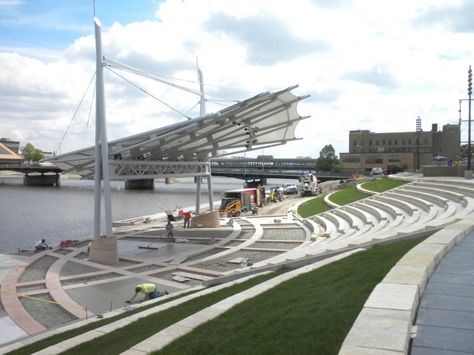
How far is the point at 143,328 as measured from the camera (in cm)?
871

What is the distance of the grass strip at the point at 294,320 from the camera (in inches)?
224

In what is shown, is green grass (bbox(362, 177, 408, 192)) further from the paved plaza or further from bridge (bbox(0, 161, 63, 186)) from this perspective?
bridge (bbox(0, 161, 63, 186))

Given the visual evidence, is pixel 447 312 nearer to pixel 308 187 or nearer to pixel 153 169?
pixel 153 169

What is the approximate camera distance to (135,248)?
1075 inches

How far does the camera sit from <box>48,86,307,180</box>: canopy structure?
26.0m

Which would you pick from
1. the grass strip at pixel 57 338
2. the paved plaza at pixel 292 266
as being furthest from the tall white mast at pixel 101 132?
the grass strip at pixel 57 338

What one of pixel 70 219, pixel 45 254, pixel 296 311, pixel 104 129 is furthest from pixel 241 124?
pixel 70 219

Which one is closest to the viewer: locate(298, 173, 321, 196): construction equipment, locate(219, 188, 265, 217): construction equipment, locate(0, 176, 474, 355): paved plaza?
locate(0, 176, 474, 355): paved plaza

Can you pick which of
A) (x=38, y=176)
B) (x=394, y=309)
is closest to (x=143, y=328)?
(x=394, y=309)

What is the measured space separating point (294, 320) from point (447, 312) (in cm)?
208

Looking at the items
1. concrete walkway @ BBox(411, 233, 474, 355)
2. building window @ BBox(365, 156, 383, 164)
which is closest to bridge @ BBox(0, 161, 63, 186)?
building window @ BBox(365, 156, 383, 164)

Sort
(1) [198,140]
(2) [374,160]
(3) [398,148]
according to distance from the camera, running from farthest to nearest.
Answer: (3) [398,148] → (2) [374,160] → (1) [198,140]

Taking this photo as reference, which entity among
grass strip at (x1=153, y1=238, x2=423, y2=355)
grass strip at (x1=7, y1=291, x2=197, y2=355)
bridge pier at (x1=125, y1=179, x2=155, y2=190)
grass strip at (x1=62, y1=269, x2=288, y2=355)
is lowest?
bridge pier at (x1=125, y1=179, x2=155, y2=190)

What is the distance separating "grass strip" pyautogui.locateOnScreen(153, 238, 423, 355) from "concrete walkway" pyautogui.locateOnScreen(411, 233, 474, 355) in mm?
846
